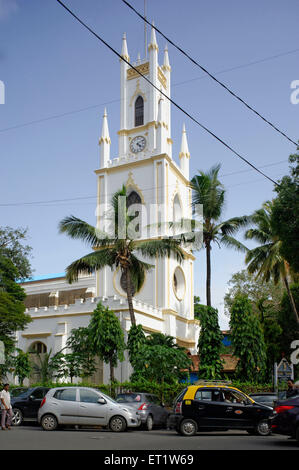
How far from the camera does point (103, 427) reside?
16.9 m

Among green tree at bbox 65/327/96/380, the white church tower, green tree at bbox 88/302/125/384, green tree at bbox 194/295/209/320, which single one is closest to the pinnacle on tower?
the white church tower

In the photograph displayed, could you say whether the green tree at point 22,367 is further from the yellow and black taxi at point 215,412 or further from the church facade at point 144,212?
the yellow and black taxi at point 215,412

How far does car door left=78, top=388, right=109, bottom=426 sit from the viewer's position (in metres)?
16.2

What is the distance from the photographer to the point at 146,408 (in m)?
17.7

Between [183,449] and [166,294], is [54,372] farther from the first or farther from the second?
[183,449]

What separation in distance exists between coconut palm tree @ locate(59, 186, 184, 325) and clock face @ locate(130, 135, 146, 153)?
16.9 meters

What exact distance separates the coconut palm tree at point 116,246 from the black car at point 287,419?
1536 cm

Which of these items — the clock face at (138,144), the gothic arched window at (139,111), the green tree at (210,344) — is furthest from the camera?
the gothic arched window at (139,111)

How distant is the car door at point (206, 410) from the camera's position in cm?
1555

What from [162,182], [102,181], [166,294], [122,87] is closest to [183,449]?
[166,294]

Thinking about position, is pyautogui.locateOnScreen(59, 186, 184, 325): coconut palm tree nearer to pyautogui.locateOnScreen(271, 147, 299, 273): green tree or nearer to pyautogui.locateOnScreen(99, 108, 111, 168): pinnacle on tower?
pyautogui.locateOnScreen(271, 147, 299, 273): green tree

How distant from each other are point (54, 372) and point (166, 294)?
10.2m

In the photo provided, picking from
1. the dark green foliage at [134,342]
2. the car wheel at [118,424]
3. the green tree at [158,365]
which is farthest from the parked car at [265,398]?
the dark green foliage at [134,342]

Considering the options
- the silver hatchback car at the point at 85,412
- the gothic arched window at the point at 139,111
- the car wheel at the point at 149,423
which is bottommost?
the car wheel at the point at 149,423
